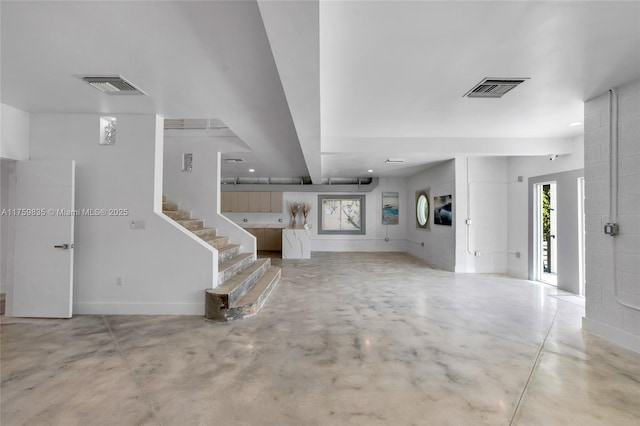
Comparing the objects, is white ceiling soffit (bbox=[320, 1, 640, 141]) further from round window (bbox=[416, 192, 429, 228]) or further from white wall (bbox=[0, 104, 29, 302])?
round window (bbox=[416, 192, 429, 228])

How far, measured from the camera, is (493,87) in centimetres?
332

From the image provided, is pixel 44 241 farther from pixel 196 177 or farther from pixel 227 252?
pixel 196 177

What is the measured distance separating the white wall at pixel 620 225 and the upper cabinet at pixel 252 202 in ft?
27.1

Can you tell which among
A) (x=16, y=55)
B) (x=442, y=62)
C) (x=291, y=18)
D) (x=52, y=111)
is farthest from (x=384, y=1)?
(x=52, y=111)

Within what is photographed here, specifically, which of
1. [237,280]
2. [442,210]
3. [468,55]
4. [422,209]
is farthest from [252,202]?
[468,55]

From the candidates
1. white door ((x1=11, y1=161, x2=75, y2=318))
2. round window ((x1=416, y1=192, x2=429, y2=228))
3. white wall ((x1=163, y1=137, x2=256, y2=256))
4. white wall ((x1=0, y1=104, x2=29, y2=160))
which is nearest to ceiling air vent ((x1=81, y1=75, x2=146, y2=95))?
white door ((x1=11, y1=161, x2=75, y2=318))

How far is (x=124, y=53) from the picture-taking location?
2.57m

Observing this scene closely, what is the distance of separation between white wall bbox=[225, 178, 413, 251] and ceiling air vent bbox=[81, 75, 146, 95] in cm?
741

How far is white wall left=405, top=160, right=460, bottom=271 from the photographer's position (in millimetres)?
6895

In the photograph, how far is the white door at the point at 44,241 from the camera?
3.84 meters

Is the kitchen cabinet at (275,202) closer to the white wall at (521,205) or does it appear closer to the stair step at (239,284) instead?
the stair step at (239,284)

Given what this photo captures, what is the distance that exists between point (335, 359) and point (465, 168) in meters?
5.44

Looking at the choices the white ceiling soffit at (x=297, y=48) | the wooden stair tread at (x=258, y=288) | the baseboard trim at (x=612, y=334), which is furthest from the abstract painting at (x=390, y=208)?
the white ceiling soffit at (x=297, y=48)

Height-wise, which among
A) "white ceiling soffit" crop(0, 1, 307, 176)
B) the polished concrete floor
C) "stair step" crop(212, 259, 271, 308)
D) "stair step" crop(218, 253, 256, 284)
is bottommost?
the polished concrete floor
